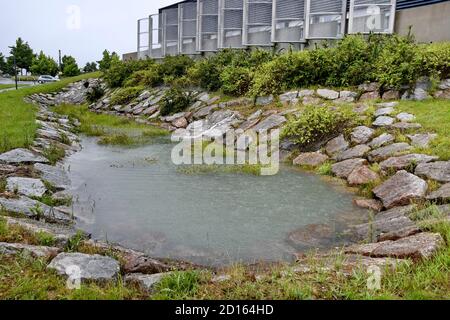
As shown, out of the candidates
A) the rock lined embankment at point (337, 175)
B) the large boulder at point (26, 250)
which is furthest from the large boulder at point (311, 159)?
the large boulder at point (26, 250)

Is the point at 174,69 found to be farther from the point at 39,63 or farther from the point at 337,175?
the point at 39,63

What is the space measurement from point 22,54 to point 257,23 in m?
46.7

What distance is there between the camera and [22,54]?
5450 cm

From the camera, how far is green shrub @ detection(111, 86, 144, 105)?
2123 centimetres

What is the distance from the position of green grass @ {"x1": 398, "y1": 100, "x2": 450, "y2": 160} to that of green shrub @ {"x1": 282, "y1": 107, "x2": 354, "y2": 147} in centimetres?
145

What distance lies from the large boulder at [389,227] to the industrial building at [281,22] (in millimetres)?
8907

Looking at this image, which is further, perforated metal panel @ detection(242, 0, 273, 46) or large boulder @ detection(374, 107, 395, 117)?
perforated metal panel @ detection(242, 0, 273, 46)

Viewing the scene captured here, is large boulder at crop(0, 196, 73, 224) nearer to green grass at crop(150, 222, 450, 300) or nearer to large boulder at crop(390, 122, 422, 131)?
green grass at crop(150, 222, 450, 300)

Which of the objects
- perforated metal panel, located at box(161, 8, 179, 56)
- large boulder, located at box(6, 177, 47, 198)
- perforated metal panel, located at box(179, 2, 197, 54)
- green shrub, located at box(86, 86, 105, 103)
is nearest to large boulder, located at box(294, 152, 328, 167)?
large boulder, located at box(6, 177, 47, 198)

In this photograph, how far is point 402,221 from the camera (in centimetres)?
499

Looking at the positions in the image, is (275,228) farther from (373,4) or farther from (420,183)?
(373,4)

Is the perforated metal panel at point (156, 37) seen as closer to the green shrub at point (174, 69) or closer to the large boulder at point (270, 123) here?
the green shrub at point (174, 69)

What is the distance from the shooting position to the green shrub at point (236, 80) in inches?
579
